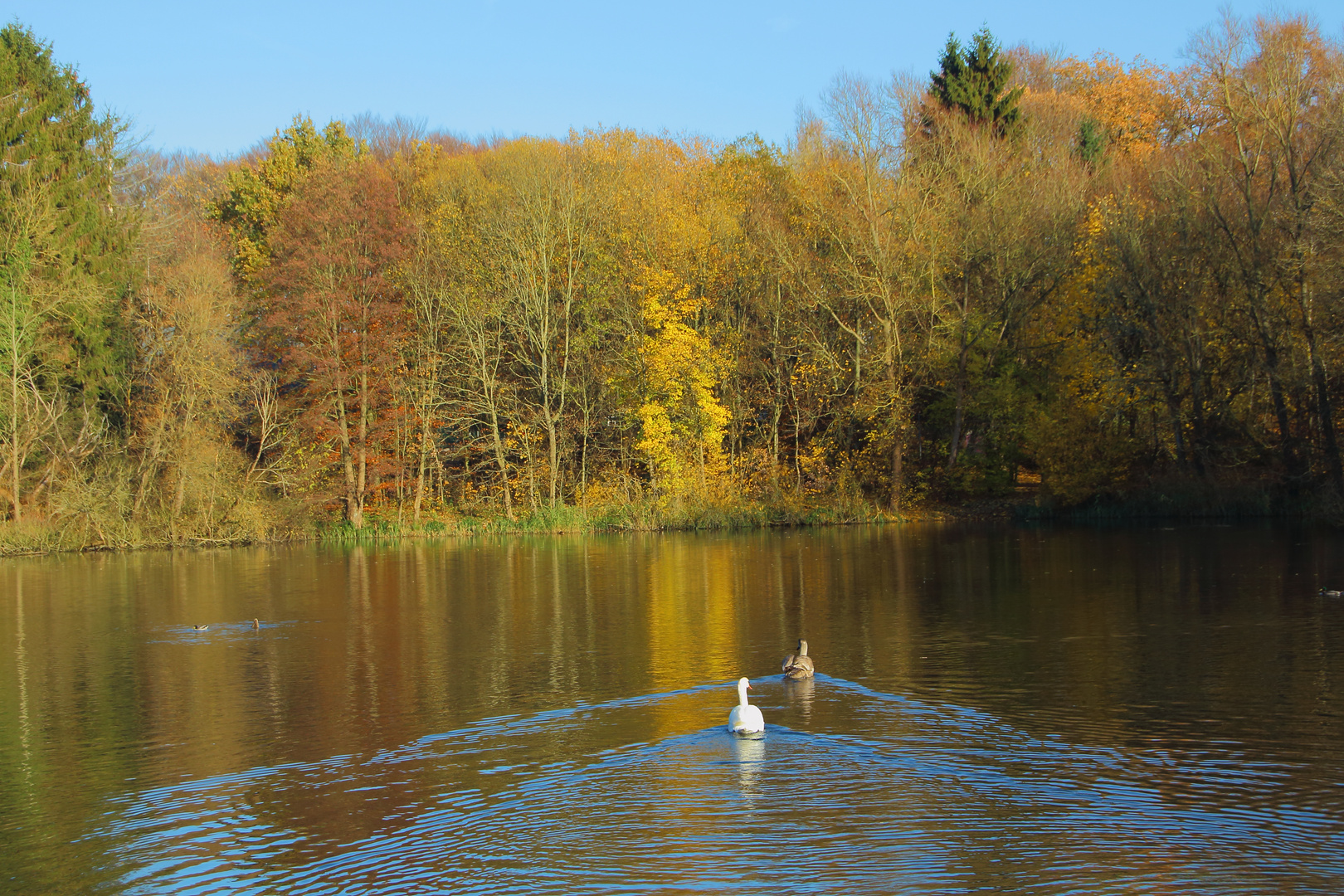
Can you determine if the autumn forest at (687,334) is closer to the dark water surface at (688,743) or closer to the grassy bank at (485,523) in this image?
the grassy bank at (485,523)

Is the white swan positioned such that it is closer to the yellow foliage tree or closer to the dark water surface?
the dark water surface

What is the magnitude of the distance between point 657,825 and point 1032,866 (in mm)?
2735

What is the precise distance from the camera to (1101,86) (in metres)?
52.6

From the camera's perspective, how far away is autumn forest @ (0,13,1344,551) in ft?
113

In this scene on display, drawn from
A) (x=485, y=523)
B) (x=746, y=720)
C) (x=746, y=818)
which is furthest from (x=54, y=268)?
(x=746, y=818)

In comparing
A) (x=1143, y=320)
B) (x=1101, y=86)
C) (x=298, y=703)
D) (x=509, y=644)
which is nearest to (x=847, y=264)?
(x=1143, y=320)

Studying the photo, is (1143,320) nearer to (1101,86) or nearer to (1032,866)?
(1101,86)

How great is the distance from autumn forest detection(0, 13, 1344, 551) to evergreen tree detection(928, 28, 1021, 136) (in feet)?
0.44

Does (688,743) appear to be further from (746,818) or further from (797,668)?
(797,668)

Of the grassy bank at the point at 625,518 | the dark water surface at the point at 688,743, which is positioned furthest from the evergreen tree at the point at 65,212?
the dark water surface at the point at 688,743

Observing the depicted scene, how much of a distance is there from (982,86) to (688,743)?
3901cm

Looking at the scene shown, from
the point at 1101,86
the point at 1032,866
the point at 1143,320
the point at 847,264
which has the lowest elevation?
the point at 1032,866

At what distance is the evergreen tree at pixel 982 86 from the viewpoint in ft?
144

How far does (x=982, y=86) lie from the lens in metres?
43.9
